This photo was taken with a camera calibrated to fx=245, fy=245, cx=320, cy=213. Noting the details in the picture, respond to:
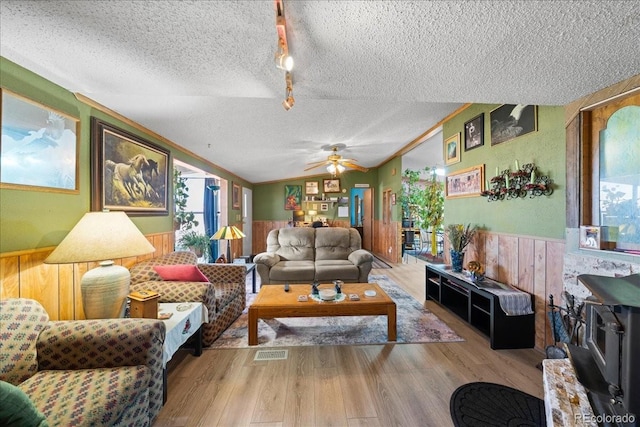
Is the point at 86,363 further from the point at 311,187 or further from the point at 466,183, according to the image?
the point at 311,187

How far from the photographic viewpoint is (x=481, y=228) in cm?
302

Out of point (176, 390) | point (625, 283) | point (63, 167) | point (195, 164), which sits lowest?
point (176, 390)

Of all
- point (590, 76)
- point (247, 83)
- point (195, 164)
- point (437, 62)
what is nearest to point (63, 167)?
point (247, 83)

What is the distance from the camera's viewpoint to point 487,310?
245cm

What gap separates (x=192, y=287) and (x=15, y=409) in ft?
4.82

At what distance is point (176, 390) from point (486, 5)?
2.83m

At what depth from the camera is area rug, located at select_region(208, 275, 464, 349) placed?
238 centimetres

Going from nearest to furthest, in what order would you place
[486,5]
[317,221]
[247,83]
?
[486,5] → [247,83] → [317,221]

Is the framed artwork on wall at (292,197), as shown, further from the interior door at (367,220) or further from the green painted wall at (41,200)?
the green painted wall at (41,200)

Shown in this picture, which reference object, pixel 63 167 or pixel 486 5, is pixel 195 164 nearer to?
pixel 63 167

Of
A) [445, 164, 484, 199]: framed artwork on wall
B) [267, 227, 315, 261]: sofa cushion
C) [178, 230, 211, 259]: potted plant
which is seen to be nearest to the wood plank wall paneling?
[445, 164, 484, 199]: framed artwork on wall

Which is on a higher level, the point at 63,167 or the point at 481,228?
the point at 63,167

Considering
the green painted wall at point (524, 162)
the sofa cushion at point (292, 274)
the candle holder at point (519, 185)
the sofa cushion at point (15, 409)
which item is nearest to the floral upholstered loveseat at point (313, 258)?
the sofa cushion at point (292, 274)

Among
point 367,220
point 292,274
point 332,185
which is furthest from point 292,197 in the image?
point 292,274
